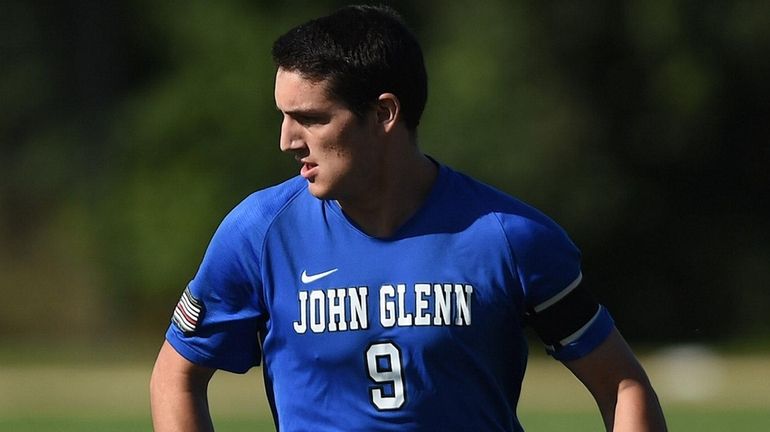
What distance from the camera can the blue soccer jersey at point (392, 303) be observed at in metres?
4.27

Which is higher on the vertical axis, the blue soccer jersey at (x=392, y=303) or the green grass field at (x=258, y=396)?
the blue soccer jersey at (x=392, y=303)

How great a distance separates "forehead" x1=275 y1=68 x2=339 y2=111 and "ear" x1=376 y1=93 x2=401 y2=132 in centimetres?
12

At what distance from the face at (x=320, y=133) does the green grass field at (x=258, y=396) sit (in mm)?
10383

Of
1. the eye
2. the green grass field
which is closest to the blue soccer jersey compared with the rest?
the eye

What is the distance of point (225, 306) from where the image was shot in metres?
4.42

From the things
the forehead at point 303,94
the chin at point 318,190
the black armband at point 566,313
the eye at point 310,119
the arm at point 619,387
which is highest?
the forehead at point 303,94

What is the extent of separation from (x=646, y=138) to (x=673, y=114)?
657 mm

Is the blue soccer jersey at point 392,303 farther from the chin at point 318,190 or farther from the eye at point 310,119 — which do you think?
the eye at point 310,119

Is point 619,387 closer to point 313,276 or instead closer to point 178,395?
point 313,276

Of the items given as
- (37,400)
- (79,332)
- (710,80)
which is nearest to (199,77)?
(79,332)

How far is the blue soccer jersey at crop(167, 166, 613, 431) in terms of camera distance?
4.27 m

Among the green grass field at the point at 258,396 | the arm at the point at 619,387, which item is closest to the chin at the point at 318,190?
the arm at the point at 619,387

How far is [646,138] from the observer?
26.8 meters

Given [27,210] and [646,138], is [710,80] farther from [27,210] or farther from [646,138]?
[27,210]
